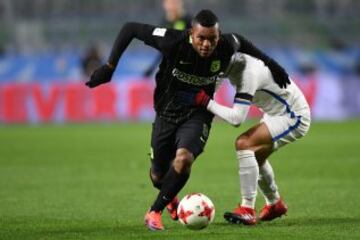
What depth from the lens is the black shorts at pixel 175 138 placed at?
7.96m

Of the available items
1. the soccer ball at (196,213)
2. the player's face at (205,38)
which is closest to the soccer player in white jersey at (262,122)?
the player's face at (205,38)

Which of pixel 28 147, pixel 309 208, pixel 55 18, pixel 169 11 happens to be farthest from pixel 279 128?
pixel 55 18

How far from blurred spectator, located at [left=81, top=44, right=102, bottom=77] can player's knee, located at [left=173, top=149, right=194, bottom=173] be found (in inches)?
699

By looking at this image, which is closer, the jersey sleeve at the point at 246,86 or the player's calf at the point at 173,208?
the jersey sleeve at the point at 246,86

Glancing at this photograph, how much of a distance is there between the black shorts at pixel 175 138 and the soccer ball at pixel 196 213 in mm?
453

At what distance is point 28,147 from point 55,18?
9.78m

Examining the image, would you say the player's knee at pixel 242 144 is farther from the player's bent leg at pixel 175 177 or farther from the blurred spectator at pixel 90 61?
the blurred spectator at pixel 90 61

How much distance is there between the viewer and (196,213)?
765 cm

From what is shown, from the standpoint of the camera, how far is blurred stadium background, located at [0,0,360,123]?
2458 centimetres

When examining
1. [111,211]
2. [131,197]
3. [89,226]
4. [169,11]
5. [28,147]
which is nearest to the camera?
[89,226]

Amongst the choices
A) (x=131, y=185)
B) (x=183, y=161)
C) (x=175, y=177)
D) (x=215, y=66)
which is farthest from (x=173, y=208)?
(x=131, y=185)

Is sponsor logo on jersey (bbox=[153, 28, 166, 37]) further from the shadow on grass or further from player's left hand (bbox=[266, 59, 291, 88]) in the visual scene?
the shadow on grass

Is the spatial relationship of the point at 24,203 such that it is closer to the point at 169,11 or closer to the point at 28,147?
the point at 169,11

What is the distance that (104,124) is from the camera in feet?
80.9
